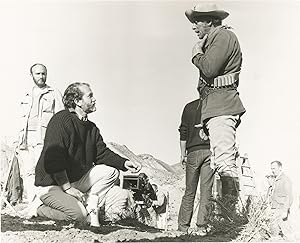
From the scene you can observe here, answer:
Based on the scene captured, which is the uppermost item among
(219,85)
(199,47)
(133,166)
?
(199,47)

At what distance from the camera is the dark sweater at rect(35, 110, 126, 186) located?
17.5 feet

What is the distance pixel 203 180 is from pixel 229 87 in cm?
46

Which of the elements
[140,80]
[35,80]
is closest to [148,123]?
[140,80]

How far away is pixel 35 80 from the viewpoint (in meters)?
5.36

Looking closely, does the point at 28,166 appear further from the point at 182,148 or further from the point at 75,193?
the point at 182,148

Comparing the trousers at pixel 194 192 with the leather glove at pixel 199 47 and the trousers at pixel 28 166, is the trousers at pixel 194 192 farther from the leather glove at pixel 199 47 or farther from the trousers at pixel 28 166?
the trousers at pixel 28 166

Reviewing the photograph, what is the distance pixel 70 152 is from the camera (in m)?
5.33

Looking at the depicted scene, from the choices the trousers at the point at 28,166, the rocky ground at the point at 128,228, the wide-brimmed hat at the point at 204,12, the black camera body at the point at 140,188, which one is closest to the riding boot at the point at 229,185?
the rocky ground at the point at 128,228

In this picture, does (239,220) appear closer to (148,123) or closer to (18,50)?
(148,123)

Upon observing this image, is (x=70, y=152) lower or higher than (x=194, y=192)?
higher

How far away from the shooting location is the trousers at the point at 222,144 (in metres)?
5.36

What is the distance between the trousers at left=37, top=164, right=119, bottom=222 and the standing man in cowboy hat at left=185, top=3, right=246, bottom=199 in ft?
1.67

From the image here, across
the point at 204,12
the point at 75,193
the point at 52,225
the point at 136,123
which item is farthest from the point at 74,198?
the point at 204,12

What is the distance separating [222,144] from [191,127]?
17 cm
